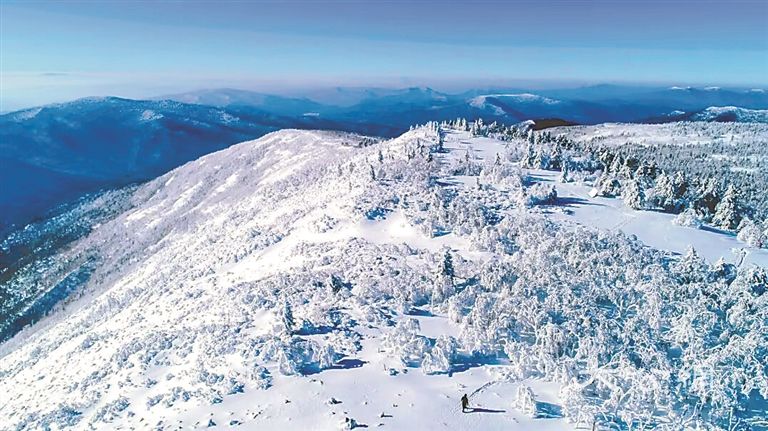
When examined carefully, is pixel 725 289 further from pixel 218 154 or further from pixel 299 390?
pixel 218 154

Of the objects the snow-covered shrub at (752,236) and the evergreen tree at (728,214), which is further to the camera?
the evergreen tree at (728,214)

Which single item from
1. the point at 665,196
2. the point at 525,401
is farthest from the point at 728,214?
the point at 525,401

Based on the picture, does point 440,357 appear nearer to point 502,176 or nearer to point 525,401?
point 525,401

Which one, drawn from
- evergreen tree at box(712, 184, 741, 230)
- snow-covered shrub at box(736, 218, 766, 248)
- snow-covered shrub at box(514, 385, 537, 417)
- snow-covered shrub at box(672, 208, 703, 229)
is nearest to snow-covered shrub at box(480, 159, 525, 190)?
snow-covered shrub at box(672, 208, 703, 229)

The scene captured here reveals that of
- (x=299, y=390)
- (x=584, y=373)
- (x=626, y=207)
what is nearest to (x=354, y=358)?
(x=299, y=390)

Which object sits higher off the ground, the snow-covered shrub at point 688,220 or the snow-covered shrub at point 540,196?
the snow-covered shrub at point 540,196

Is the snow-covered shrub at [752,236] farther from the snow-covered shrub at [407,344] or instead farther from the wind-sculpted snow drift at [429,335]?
the snow-covered shrub at [407,344]

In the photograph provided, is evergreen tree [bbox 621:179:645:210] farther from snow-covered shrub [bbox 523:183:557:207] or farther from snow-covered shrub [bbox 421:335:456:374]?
snow-covered shrub [bbox 421:335:456:374]

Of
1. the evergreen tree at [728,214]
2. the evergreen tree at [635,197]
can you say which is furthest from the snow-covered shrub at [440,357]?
the evergreen tree at [728,214]
